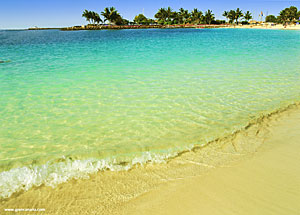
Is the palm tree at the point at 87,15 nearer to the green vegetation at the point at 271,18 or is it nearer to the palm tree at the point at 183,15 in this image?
the palm tree at the point at 183,15

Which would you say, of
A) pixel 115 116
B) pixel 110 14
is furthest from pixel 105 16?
pixel 115 116

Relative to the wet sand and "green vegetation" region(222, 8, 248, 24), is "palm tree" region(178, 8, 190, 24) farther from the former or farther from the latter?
the wet sand

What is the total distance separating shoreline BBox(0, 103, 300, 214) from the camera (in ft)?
9.55

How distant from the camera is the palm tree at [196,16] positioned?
138 meters

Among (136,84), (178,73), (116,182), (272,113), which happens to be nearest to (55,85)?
(136,84)

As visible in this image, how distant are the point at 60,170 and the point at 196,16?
154007mm

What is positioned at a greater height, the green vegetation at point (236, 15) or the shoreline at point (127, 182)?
the green vegetation at point (236, 15)

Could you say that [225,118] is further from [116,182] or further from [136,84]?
[136,84]

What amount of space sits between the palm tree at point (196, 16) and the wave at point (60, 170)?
5967 inches

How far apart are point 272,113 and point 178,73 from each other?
609cm

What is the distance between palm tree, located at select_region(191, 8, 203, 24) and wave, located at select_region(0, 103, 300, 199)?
5967 inches

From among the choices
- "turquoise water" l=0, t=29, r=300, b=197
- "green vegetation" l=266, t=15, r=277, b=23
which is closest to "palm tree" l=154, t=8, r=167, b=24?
"green vegetation" l=266, t=15, r=277, b=23

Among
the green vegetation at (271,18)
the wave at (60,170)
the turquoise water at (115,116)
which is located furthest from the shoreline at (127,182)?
the green vegetation at (271,18)

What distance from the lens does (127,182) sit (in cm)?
330
